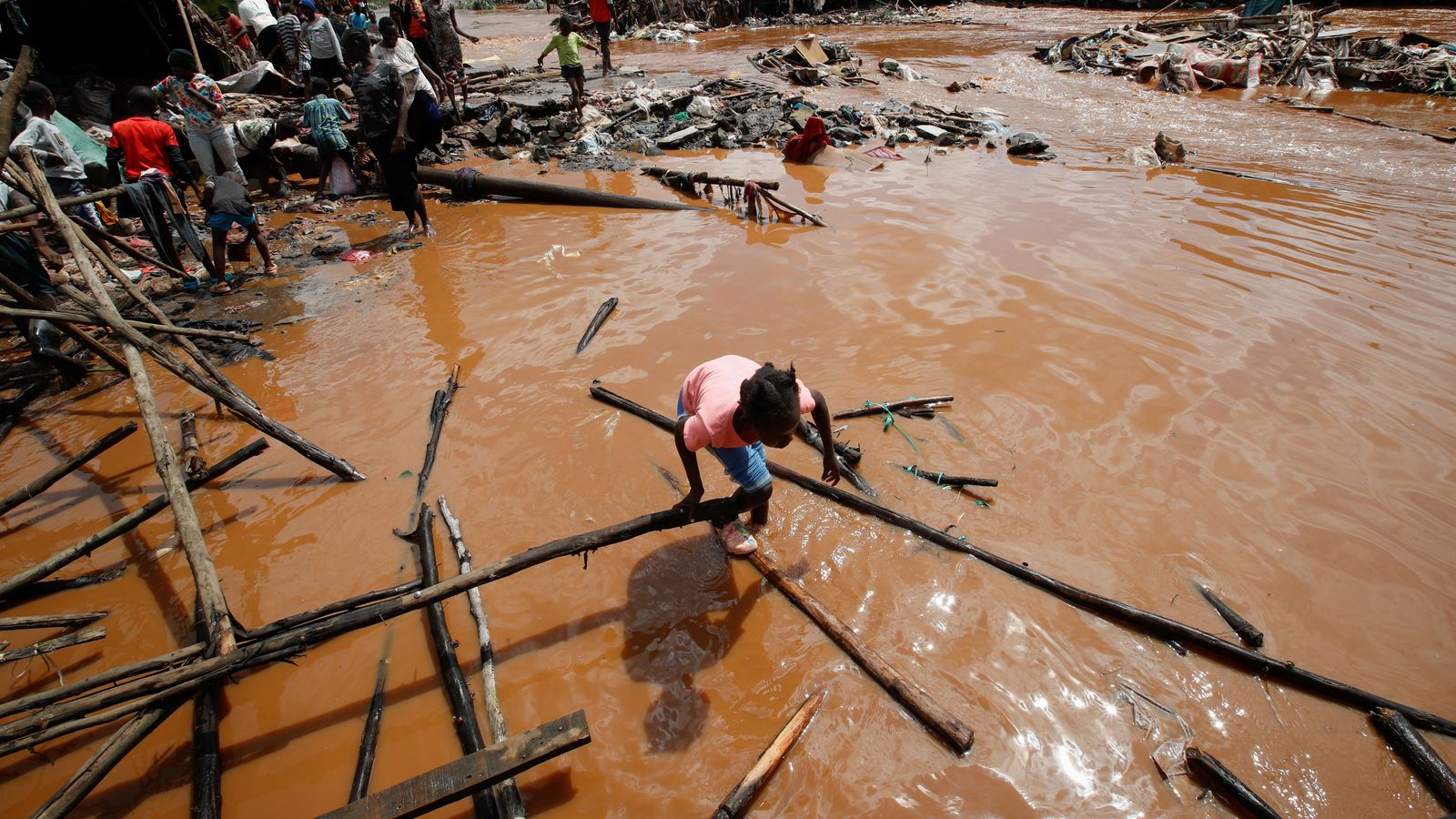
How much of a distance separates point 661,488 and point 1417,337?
22.0 feet

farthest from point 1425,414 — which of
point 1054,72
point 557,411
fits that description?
point 1054,72

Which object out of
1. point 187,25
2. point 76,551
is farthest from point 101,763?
point 187,25

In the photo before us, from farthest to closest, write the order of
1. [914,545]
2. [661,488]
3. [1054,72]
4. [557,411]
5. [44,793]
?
[1054,72] → [557,411] → [661,488] → [914,545] → [44,793]

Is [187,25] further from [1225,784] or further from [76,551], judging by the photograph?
[1225,784]

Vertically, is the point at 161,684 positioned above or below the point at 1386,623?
above

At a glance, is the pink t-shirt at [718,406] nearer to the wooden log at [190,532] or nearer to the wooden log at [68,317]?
the wooden log at [190,532]

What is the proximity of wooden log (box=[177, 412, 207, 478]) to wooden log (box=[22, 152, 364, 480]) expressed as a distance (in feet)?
1.59

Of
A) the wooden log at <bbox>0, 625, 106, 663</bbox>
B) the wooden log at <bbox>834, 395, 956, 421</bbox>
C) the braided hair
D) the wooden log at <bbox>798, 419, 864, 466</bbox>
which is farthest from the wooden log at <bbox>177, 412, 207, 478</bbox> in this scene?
the wooden log at <bbox>834, 395, 956, 421</bbox>

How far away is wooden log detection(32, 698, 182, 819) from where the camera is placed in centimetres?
212

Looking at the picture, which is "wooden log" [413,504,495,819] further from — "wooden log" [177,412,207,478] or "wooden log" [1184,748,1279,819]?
"wooden log" [1184,748,1279,819]

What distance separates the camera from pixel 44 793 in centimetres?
252

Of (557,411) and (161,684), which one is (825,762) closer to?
(161,684)

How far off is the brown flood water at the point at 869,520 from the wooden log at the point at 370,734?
0.21 ft

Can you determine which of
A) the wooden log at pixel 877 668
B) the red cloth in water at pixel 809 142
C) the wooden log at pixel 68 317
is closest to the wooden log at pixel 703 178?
the red cloth in water at pixel 809 142
